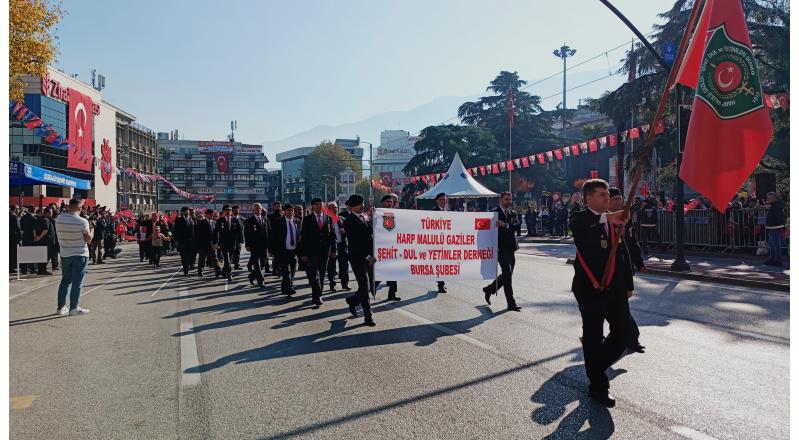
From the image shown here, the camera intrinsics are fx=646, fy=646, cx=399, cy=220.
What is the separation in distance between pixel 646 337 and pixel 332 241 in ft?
18.7

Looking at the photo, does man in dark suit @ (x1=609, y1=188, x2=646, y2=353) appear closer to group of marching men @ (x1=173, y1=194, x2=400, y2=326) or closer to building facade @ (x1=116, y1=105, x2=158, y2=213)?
group of marching men @ (x1=173, y1=194, x2=400, y2=326)

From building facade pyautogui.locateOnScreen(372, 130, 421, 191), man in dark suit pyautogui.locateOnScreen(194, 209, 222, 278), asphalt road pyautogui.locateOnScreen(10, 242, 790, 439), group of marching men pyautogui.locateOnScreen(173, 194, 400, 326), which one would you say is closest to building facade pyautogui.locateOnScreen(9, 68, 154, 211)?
man in dark suit pyautogui.locateOnScreen(194, 209, 222, 278)

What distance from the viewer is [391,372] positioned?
5.94m

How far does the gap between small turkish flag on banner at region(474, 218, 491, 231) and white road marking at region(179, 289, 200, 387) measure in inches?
175

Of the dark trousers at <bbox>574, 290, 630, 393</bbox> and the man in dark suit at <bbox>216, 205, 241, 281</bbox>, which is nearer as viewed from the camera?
the dark trousers at <bbox>574, 290, 630, 393</bbox>

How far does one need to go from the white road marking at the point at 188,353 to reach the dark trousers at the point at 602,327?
11.1ft

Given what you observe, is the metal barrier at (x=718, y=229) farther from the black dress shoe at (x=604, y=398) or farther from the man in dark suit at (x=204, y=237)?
the black dress shoe at (x=604, y=398)

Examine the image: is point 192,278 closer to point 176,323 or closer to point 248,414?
point 176,323

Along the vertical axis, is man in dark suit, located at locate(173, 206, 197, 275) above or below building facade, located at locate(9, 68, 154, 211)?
below

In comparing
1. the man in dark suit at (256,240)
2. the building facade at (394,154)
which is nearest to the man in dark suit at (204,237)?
the man in dark suit at (256,240)

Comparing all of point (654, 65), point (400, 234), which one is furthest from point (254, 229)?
point (654, 65)

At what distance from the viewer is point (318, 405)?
4.98m

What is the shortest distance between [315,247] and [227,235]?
5.28 meters

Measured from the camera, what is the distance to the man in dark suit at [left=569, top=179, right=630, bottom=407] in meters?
5.19
